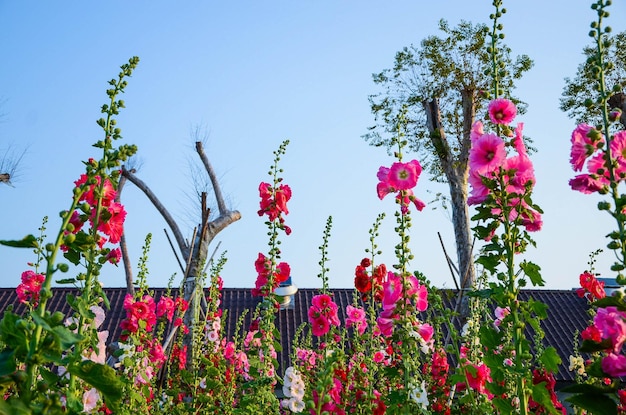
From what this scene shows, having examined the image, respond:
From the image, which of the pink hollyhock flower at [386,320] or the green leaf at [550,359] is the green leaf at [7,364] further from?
the pink hollyhock flower at [386,320]

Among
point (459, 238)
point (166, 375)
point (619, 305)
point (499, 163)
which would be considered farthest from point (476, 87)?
point (619, 305)

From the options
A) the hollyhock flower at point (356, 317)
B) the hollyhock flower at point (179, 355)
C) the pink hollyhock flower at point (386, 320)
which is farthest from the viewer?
the hollyhock flower at point (179, 355)

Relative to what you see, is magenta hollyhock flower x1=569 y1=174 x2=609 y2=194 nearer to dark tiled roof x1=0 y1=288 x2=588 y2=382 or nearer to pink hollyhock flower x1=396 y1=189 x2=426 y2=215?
pink hollyhock flower x1=396 y1=189 x2=426 y2=215

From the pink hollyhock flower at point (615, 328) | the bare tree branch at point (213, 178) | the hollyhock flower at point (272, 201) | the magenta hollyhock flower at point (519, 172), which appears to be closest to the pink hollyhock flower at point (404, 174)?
the magenta hollyhock flower at point (519, 172)

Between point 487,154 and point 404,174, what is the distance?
77cm

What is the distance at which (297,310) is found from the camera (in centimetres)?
1670

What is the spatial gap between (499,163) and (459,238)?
7637mm

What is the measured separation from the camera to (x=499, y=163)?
2449 mm

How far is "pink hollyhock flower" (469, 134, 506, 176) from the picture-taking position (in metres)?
2.43

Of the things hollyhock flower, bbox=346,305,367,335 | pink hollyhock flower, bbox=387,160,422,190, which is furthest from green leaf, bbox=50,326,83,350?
hollyhock flower, bbox=346,305,367,335

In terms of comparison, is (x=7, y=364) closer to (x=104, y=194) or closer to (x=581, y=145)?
(x=104, y=194)

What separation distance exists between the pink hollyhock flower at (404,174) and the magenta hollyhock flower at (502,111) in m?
0.69

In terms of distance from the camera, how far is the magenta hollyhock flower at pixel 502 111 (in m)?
2.53

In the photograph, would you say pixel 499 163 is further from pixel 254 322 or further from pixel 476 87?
pixel 476 87
